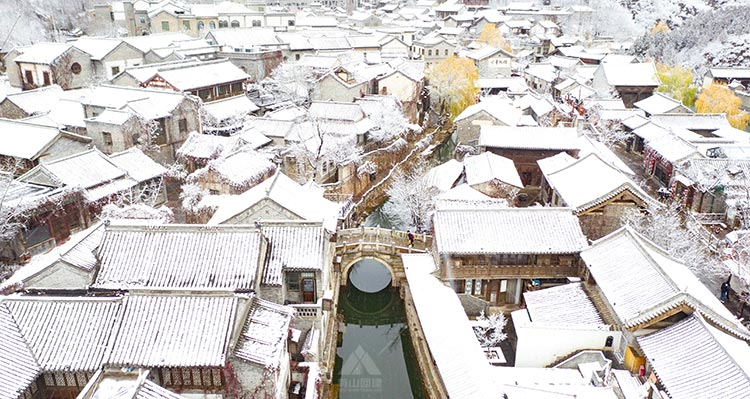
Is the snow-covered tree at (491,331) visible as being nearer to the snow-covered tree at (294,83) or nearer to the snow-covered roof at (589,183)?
the snow-covered roof at (589,183)

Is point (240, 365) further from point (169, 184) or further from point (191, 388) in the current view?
point (169, 184)

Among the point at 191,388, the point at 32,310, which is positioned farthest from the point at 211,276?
the point at 32,310

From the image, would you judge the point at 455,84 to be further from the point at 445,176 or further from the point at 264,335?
the point at 264,335

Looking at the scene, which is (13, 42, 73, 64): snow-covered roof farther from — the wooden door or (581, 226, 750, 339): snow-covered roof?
(581, 226, 750, 339): snow-covered roof

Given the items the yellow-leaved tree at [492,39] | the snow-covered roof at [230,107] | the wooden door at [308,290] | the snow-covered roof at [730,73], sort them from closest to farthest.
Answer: the wooden door at [308,290], the snow-covered roof at [230,107], the snow-covered roof at [730,73], the yellow-leaved tree at [492,39]

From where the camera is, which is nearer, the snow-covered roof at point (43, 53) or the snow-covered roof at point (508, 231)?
the snow-covered roof at point (508, 231)

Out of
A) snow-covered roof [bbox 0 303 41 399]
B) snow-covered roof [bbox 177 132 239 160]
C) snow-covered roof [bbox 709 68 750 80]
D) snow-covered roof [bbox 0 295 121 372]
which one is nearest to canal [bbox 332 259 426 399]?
snow-covered roof [bbox 0 295 121 372]

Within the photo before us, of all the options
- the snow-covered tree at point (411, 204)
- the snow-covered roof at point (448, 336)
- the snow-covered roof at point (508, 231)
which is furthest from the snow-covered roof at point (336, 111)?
the snow-covered roof at point (508, 231)
